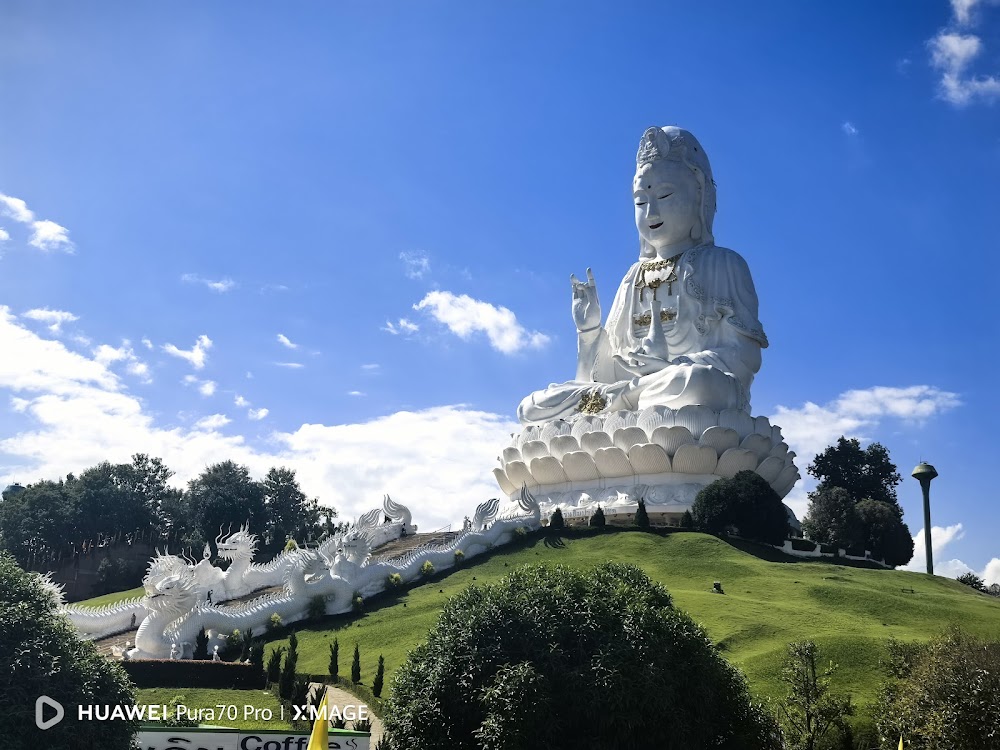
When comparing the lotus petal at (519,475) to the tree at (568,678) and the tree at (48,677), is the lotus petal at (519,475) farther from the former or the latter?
the tree at (48,677)

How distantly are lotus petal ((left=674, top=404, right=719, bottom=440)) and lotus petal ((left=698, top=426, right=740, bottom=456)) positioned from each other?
0.75 feet

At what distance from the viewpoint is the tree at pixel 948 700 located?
1208cm

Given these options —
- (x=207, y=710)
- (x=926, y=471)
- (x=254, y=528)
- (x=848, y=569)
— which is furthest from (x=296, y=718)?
(x=254, y=528)

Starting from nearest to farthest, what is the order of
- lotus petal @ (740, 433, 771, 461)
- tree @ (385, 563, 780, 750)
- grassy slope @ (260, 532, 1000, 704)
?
tree @ (385, 563, 780, 750) < grassy slope @ (260, 532, 1000, 704) < lotus petal @ (740, 433, 771, 461)

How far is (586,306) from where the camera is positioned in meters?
37.0

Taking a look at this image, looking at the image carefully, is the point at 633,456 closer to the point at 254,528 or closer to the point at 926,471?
the point at 926,471

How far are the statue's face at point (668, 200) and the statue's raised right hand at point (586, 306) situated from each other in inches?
111

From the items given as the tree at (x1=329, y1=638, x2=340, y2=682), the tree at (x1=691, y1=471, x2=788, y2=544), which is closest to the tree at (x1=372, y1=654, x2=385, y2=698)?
the tree at (x1=329, y1=638, x2=340, y2=682)

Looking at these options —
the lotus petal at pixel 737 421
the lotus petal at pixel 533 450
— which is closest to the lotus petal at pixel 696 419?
the lotus petal at pixel 737 421

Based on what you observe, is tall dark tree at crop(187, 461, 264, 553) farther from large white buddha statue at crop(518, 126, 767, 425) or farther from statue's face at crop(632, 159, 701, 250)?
statue's face at crop(632, 159, 701, 250)

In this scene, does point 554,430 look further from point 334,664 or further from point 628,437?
point 334,664

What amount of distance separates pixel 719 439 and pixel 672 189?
9.41 meters

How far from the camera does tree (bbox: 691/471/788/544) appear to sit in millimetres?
27672

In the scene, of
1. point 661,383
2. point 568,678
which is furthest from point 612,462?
point 568,678
